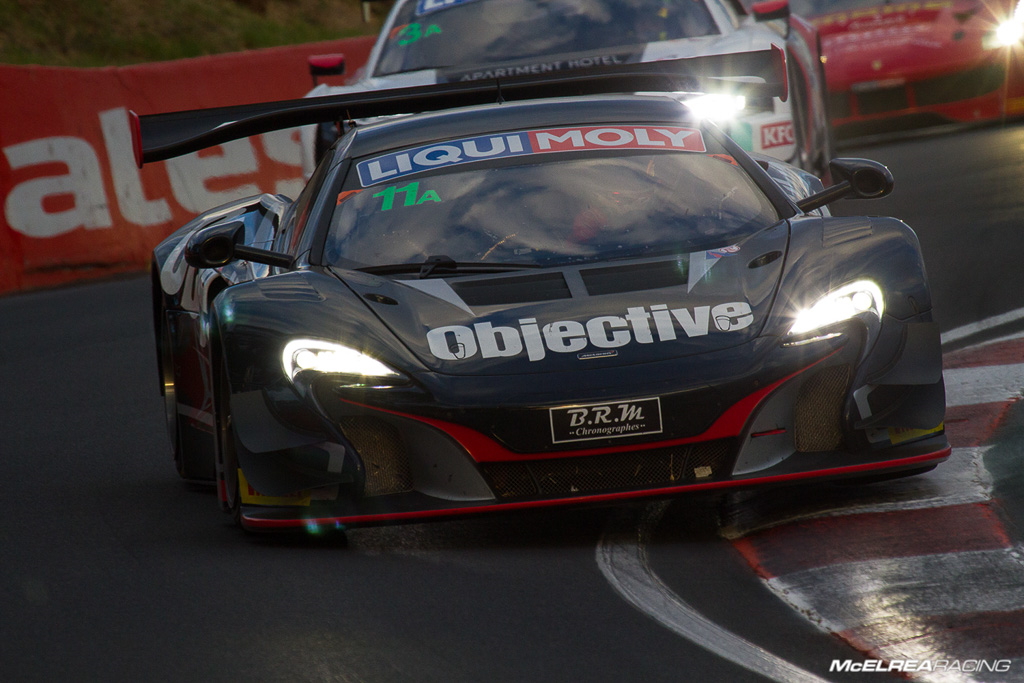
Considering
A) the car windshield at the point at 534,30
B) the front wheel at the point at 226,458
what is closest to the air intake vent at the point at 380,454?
the front wheel at the point at 226,458

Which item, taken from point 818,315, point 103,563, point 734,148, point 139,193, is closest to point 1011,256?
point 734,148

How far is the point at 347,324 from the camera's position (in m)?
4.50

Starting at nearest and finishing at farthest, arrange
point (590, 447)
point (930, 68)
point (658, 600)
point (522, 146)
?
point (658, 600) → point (590, 447) → point (522, 146) → point (930, 68)

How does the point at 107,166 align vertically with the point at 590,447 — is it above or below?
below

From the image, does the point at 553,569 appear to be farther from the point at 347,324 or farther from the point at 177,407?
the point at 177,407

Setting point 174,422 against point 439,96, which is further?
point 439,96

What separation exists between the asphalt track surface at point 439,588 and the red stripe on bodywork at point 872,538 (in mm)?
12

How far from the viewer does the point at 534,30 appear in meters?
9.55

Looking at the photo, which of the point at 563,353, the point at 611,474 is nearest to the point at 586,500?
the point at 611,474

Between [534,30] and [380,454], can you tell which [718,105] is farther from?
[380,454]

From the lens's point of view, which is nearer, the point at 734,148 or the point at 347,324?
the point at 347,324

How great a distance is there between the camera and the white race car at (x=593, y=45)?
8.91m

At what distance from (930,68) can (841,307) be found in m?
9.09

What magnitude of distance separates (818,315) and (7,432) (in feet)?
12.8
